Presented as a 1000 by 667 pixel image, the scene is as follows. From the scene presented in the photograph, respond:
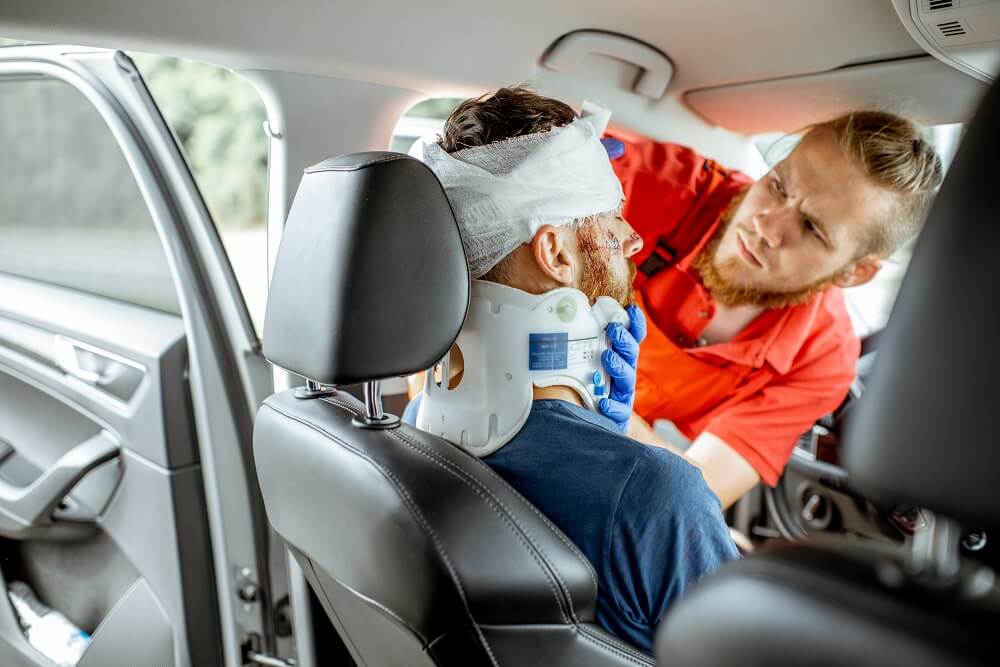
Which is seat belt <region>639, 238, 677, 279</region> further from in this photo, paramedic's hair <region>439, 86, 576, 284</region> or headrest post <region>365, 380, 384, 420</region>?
headrest post <region>365, 380, 384, 420</region>

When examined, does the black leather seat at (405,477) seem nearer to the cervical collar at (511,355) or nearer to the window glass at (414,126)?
the cervical collar at (511,355)

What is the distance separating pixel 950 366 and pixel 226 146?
4442mm

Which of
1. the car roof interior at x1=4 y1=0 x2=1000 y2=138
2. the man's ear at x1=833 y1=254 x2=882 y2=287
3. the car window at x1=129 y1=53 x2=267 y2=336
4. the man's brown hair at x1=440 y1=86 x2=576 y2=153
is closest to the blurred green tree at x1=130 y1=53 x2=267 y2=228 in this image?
the car window at x1=129 y1=53 x2=267 y2=336

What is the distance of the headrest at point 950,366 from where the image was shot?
0.56 metres

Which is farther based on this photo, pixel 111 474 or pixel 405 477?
pixel 111 474

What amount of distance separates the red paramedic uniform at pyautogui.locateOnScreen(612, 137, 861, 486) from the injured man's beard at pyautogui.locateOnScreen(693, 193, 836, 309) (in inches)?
0.9

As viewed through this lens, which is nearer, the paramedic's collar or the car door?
the car door

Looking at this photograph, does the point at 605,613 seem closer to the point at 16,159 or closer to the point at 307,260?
the point at 307,260

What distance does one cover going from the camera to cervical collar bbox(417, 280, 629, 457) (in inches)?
54.6

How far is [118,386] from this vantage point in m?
2.40

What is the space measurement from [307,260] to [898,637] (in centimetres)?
94

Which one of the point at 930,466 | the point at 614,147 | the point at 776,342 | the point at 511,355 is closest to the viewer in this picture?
the point at 930,466

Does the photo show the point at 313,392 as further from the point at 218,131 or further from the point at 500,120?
the point at 218,131

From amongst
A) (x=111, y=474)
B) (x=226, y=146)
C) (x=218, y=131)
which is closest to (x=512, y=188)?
(x=111, y=474)
